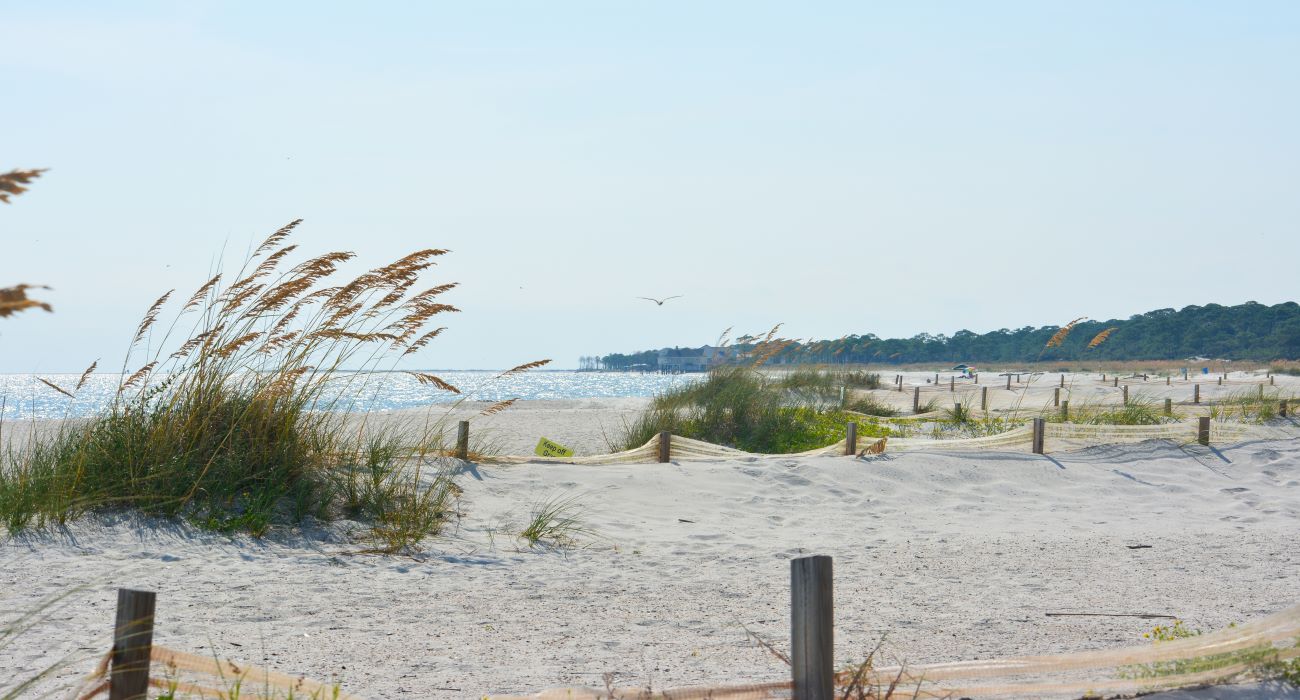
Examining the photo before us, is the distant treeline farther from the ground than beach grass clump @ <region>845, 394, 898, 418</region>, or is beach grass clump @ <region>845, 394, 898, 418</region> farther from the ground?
the distant treeline

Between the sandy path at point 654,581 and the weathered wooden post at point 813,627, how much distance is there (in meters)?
0.91

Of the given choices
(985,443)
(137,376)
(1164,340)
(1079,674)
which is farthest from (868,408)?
(1164,340)

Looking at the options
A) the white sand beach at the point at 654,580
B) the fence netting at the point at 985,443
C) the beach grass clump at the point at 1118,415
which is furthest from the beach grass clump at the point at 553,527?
the beach grass clump at the point at 1118,415

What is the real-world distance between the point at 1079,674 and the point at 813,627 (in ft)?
4.24

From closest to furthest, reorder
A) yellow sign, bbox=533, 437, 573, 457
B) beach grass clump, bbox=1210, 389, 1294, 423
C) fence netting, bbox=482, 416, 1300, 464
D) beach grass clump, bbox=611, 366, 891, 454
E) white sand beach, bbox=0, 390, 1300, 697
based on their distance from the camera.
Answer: white sand beach, bbox=0, 390, 1300, 697
fence netting, bbox=482, 416, 1300, 464
yellow sign, bbox=533, 437, 573, 457
beach grass clump, bbox=611, 366, 891, 454
beach grass clump, bbox=1210, 389, 1294, 423

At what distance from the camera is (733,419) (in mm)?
11492

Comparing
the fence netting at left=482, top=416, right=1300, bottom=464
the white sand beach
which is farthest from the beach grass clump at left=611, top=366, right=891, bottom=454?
the white sand beach

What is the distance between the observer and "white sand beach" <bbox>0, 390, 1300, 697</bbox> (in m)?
3.64

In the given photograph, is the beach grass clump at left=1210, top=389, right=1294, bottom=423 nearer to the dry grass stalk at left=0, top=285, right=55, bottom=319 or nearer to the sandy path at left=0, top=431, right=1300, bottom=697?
the sandy path at left=0, top=431, right=1300, bottom=697

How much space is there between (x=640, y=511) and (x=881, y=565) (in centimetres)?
216

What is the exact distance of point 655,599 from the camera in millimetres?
4641

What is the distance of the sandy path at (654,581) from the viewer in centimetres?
365

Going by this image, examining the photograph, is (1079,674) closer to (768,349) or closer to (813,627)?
(813,627)

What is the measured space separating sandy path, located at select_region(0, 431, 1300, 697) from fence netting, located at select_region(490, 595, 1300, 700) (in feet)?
1.60
